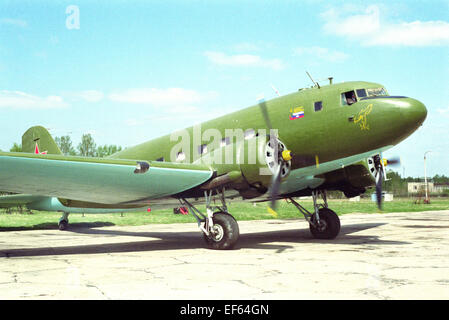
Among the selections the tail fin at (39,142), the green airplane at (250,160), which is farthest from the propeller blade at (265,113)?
the tail fin at (39,142)

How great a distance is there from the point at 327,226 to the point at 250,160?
16.9ft

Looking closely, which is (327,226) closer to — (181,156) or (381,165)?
(381,165)

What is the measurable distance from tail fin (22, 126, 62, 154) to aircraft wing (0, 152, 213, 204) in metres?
7.61

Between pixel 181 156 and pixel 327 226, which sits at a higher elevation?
pixel 181 156

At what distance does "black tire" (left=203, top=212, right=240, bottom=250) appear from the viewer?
455 inches

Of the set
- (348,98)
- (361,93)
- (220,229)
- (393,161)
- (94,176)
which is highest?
(361,93)

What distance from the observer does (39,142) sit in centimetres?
1945

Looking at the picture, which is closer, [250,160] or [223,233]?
[250,160]

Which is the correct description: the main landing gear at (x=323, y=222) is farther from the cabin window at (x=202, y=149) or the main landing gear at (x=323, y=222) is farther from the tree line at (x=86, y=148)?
the tree line at (x=86, y=148)

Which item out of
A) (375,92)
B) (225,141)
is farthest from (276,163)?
(375,92)

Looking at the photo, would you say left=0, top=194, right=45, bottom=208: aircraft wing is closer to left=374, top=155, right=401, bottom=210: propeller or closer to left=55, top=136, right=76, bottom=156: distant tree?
left=374, top=155, right=401, bottom=210: propeller

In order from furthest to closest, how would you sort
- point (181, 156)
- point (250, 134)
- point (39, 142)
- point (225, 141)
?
point (39, 142)
point (181, 156)
point (225, 141)
point (250, 134)

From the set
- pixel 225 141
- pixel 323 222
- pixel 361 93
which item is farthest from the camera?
pixel 323 222

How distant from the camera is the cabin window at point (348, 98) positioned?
1123 cm
